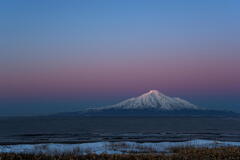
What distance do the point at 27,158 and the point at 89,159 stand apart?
3.12 metres

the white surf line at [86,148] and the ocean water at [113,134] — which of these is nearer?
the white surf line at [86,148]

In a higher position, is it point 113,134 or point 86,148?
point 86,148

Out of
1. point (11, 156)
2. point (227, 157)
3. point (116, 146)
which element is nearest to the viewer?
point (11, 156)

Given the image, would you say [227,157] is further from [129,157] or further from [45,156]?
[45,156]

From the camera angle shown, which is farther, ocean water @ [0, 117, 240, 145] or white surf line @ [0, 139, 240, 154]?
ocean water @ [0, 117, 240, 145]

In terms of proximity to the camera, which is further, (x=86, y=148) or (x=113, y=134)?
(x=113, y=134)

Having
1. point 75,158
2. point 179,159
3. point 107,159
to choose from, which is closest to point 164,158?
point 179,159

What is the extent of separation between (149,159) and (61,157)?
4495 mm

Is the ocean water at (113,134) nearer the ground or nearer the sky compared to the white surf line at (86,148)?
nearer the ground

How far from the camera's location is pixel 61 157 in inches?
769

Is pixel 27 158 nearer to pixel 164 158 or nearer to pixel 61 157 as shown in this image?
pixel 61 157

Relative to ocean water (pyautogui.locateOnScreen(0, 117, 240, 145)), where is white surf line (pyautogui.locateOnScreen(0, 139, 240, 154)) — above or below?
above

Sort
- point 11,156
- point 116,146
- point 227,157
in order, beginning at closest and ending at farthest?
point 11,156 → point 227,157 → point 116,146

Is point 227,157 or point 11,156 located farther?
point 227,157
